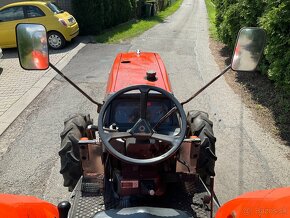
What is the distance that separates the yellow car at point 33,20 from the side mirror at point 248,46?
953cm

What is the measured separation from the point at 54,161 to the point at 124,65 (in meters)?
1.78

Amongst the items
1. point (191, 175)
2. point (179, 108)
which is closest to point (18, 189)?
point (191, 175)

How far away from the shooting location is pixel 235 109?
6.97 meters

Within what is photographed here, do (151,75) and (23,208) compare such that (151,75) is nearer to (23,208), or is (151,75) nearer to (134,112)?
(134,112)

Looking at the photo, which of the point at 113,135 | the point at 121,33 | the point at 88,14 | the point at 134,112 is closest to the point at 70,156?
the point at 134,112

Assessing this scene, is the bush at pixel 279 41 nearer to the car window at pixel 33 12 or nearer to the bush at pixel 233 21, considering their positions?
the bush at pixel 233 21

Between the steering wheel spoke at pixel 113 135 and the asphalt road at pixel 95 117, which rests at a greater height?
A: the steering wheel spoke at pixel 113 135

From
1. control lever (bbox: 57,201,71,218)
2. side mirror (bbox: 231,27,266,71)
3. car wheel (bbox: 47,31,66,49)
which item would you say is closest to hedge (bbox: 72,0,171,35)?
car wheel (bbox: 47,31,66,49)

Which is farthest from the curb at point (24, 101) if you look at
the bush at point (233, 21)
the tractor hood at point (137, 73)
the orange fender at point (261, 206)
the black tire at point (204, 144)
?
the bush at point (233, 21)

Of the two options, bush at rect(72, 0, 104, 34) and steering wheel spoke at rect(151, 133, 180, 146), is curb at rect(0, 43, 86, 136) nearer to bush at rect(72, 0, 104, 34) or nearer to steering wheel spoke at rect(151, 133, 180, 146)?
steering wheel spoke at rect(151, 133, 180, 146)

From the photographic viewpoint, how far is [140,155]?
9.29ft

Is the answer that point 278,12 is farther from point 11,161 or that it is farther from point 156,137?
point 11,161

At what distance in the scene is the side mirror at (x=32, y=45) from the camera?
3064mm

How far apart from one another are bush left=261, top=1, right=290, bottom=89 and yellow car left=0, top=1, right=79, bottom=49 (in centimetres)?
742
